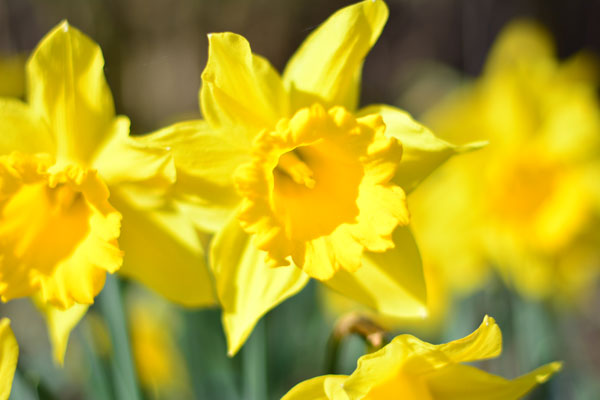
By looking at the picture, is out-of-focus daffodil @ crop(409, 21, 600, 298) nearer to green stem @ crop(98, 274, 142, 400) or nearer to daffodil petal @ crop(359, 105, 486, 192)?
daffodil petal @ crop(359, 105, 486, 192)

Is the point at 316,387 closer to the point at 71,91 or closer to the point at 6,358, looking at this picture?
the point at 6,358

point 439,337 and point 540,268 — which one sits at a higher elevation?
point 540,268

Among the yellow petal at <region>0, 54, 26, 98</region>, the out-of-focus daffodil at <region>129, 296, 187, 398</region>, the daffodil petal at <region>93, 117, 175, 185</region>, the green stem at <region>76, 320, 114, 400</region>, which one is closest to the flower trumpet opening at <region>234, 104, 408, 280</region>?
the daffodil petal at <region>93, 117, 175, 185</region>

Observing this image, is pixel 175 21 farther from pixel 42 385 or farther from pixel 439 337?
pixel 42 385

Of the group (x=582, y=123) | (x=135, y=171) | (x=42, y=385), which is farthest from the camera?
(x=582, y=123)

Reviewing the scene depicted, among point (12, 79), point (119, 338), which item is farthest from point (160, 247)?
point (12, 79)

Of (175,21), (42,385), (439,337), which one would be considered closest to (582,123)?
(439,337)
